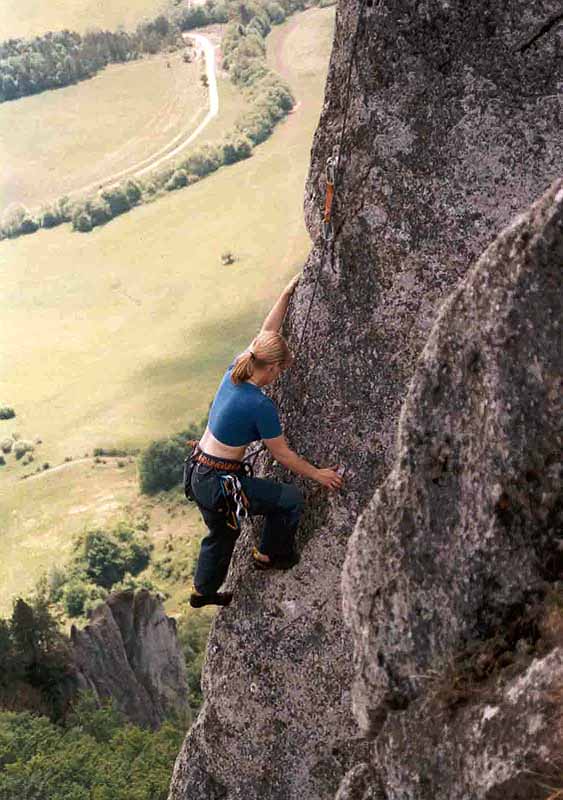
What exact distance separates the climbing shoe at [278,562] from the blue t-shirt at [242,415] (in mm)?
1471

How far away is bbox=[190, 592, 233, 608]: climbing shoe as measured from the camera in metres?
11.1

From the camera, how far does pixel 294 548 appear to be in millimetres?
10594

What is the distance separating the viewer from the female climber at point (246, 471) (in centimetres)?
939

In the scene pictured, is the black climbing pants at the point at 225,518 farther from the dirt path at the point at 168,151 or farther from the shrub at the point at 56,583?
the dirt path at the point at 168,151

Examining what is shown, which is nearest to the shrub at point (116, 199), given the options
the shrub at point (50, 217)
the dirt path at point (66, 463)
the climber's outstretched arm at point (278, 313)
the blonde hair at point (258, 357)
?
the shrub at point (50, 217)

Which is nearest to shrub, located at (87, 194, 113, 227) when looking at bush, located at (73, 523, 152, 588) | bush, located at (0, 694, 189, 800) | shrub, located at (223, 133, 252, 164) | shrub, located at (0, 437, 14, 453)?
shrub, located at (223, 133, 252, 164)

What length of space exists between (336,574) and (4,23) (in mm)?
205128

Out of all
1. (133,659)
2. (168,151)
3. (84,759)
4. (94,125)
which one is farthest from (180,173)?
(84,759)

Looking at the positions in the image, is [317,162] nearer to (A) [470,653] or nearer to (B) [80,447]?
(A) [470,653]

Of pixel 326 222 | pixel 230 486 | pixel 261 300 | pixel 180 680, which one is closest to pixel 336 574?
pixel 230 486

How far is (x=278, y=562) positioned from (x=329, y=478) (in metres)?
1.22

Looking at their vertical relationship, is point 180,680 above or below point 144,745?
below

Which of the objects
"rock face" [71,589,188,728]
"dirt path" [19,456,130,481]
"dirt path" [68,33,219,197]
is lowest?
"dirt path" [19,456,130,481]

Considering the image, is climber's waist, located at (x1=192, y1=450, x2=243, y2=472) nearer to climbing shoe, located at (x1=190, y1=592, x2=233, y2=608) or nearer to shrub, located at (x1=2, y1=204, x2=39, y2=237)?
climbing shoe, located at (x1=190, y1=592, x2=233, y2=608)
